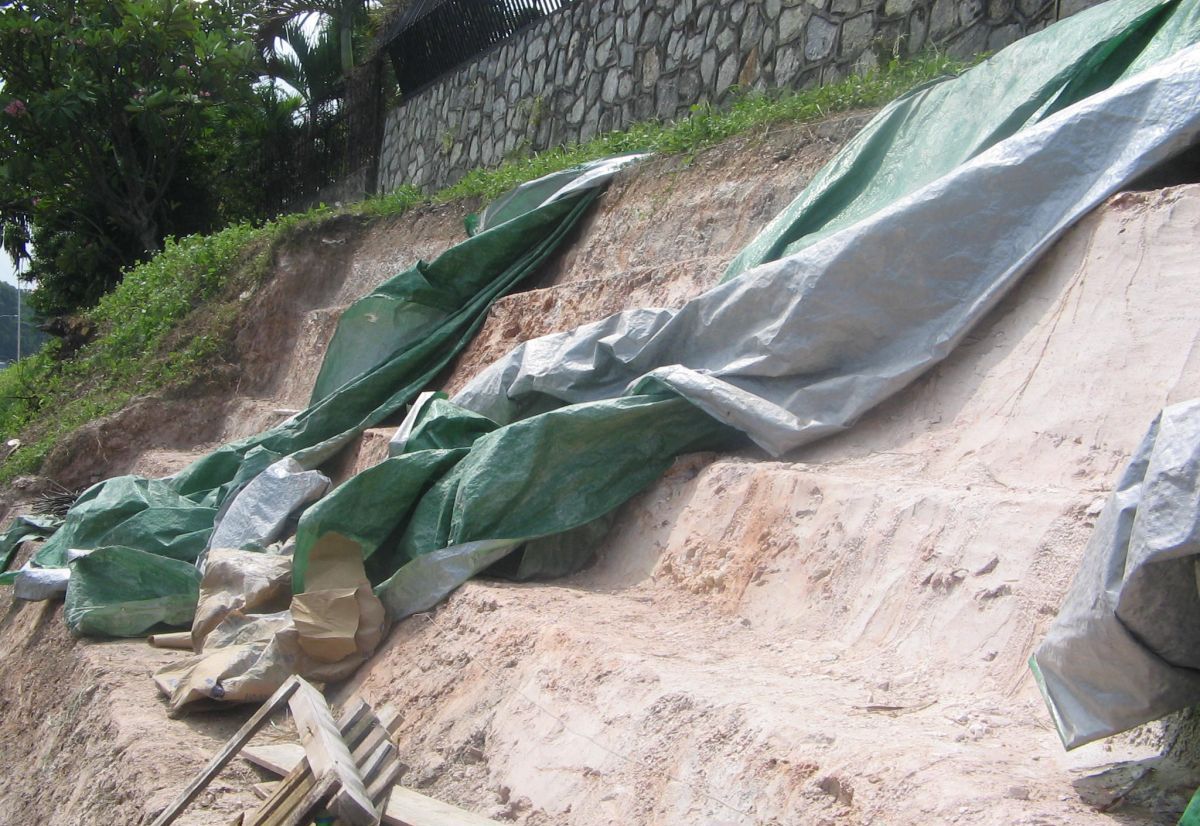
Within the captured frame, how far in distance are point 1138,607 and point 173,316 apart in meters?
9.29

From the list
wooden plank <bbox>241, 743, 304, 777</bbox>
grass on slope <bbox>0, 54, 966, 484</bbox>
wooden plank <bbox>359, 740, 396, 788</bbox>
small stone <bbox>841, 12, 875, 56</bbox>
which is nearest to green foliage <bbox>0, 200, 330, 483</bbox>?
grass on slope <bbox>0, 54, 966, 484</bbox>

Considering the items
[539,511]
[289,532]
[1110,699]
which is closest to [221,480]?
[289,532]

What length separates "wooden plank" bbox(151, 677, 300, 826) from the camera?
2871 millimetres

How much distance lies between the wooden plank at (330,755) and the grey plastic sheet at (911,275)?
1400mm

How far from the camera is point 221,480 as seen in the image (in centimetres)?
625

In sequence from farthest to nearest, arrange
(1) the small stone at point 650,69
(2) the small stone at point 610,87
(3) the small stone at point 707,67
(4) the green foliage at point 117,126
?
(4) the green foliage at point 117,126 → (2) the small stone at point 610,87 → (1) the small stone at point 650,69 → (3) the small stone at point 707,67

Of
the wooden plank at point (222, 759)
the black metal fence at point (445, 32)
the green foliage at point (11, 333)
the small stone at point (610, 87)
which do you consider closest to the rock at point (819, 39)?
the small stone at point (610, 87)

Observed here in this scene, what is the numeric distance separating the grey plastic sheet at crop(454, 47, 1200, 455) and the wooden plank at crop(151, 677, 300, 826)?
1.42m

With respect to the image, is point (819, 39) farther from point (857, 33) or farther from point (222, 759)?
point (222, 759)

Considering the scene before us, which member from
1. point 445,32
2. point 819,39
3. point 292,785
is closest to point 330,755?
point 292,785

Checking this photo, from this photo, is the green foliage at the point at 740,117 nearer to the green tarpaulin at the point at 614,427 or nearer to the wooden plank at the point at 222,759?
the green tarpaulin at the point at 614,427

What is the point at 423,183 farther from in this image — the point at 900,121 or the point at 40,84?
the point at 900,121

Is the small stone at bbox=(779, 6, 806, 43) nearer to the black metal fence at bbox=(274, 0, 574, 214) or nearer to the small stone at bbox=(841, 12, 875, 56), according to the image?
the small stone at bbox=(841, 12, 875, 56)

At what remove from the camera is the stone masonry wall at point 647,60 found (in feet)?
19.8
